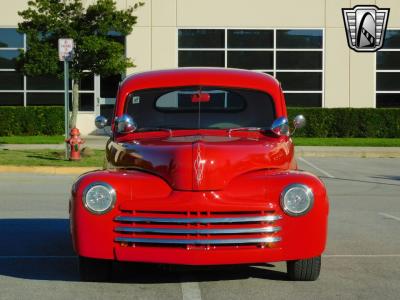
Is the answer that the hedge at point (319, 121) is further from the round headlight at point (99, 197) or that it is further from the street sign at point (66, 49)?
the round headlight at point (99, 197)

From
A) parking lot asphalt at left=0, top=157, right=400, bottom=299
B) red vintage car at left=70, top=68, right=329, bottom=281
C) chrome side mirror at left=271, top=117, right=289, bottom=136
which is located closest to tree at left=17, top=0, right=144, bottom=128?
parking lot asphalt at left=0, top=157, right=400, bottom=299

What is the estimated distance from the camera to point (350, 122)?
28359mm

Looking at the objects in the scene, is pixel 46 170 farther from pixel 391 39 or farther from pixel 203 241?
pixel 391 39

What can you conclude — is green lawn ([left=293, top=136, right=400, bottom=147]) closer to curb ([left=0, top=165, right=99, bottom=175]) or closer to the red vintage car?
curb ([left=0, top=165, right=99, bottom=175])

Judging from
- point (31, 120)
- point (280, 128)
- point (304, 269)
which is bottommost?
point (304, 269)

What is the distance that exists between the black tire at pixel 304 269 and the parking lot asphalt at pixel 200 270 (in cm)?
6

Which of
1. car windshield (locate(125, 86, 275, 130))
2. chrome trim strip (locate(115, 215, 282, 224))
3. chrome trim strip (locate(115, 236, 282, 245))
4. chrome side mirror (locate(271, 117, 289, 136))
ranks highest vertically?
car windshield (locate(125, 86, 275, 130))

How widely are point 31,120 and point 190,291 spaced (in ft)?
73.9

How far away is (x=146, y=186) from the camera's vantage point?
20.2ft

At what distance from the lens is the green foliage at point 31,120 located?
27.8 metres

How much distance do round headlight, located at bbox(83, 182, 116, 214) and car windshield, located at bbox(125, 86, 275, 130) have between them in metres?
1.45

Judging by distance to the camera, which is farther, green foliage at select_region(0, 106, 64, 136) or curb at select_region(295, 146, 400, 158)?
green foliage at select_region(0, 106, 64, 136)

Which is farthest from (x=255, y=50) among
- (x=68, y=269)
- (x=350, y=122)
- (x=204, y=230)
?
(x=204, y=230)

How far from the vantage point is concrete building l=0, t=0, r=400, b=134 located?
29.7 meters
